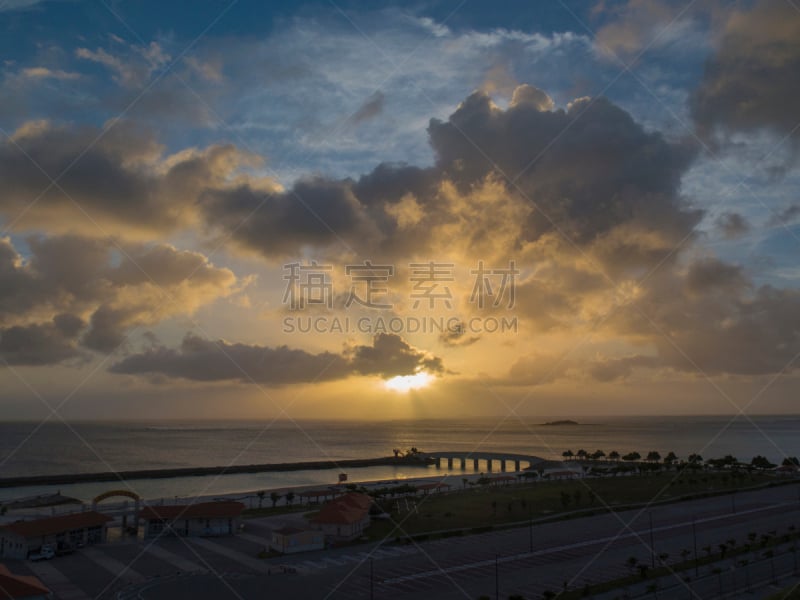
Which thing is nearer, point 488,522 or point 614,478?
point 488,522

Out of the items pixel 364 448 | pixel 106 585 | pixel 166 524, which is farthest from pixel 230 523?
pixel 364 448

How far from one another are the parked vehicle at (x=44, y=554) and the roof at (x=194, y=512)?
6.18 metres

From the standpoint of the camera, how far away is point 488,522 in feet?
131

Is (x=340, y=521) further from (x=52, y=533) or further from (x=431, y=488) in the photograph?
(x=431, y=488)

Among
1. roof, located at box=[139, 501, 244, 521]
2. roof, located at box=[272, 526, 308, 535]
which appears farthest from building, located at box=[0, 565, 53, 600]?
roof, located at box=[139, 501, 244, 521]

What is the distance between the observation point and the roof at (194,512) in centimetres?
3597

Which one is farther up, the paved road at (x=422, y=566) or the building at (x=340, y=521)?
the building at (x=340, y=521)

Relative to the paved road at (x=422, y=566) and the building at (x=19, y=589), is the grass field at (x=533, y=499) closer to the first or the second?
the paved road at (x=422, y=566)

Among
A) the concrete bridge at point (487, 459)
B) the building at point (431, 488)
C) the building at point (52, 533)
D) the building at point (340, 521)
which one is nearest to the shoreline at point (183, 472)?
the concrete bridge at point (487, 459)

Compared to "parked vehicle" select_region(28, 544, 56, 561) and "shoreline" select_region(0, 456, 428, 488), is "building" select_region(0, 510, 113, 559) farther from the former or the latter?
"shoreline" select_region(0, 456, 428, 488)

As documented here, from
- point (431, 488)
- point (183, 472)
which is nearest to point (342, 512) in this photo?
point (431, 488)

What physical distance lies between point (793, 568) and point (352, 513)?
22.5 metres

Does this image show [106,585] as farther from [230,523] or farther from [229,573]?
[230,523]

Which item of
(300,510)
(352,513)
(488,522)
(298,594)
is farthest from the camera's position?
(300,510)
